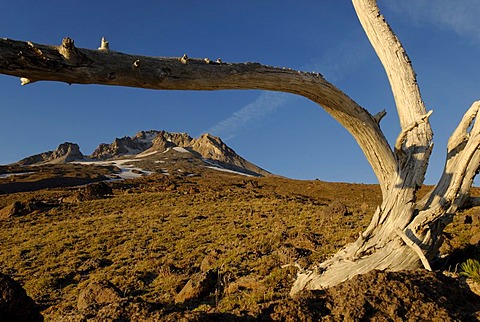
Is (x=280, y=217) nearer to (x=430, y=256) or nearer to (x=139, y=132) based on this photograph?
(x=430, y=256)

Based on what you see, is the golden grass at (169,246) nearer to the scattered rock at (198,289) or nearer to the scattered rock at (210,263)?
the scattered rock at (210,263)

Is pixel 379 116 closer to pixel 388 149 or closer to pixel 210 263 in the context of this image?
pixel 388 149

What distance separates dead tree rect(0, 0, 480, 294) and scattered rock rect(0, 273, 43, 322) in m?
3.57

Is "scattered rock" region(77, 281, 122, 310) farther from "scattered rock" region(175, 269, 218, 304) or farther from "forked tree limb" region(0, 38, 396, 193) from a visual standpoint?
"forked tree limb" region(0, 38, 396, 193)

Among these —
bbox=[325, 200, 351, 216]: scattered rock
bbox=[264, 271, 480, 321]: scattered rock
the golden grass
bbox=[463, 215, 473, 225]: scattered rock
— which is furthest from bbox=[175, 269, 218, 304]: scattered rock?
bbox=[325, 200, 351, 216]: scattered rock

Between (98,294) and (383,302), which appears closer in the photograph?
(383,302)

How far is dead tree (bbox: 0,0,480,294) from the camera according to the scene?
4645mm

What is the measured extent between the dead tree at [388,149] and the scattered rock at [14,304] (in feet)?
11.7

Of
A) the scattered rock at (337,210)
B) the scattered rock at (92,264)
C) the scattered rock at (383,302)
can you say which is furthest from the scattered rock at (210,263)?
the scattered rock at (337,210)

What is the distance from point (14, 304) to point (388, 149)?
5.84m

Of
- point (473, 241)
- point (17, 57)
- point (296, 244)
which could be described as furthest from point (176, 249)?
point (17, 57)

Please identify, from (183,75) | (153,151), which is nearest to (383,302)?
(183,75)

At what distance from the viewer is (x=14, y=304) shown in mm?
4762

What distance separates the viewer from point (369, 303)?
11.1 ft
